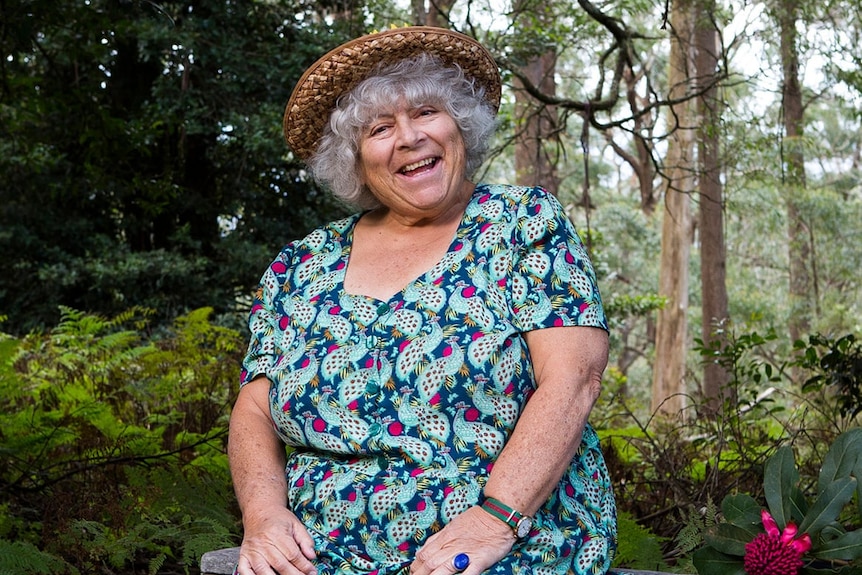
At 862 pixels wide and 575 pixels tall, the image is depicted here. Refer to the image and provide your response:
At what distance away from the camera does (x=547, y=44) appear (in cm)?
943

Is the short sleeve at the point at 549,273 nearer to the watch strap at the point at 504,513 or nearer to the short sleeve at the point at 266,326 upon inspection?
the watch strap at the point at 504,513

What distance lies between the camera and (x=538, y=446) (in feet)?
7.27

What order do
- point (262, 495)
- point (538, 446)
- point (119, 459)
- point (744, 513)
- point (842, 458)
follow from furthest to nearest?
point (119, 459)
point (262, 495)
point (538, 446)
point (744, 513)
point (842, 458)

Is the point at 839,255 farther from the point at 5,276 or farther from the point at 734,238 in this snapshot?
the point at 5,276

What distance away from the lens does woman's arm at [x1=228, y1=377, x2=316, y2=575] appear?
232 cm

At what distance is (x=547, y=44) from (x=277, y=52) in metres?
2.67

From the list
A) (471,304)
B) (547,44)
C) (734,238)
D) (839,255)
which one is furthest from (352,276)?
(734,238)

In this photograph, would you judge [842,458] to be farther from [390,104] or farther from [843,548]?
[390,104]

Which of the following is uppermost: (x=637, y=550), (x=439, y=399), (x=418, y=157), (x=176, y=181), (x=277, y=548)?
(x=176, y=181)

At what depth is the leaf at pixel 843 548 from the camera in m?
1.91

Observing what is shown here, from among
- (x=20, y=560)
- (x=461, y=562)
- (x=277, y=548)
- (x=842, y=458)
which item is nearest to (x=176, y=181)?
(x=20, y=560)

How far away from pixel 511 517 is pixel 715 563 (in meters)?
0.43

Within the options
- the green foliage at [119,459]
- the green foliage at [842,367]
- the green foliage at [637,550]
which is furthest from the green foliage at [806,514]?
the green foliage at [842,367]

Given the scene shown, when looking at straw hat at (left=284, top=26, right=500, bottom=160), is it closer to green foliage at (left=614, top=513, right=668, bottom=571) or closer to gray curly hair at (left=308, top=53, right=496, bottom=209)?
gray curly hair at (left=308, top=53, right=496, bottom=209)
